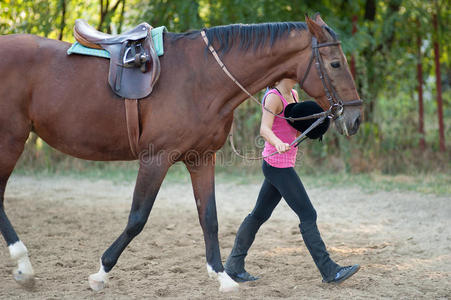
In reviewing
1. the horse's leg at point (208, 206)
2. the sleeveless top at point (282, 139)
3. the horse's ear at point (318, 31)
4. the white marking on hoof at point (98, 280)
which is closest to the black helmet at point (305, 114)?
the sleeveless top at point (282, 139)

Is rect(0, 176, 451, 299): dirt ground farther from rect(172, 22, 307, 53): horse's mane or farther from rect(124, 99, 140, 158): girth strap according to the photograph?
rect(172, 22, 307, 53): horse's mane

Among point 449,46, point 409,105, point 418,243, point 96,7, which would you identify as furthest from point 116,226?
point 449,46

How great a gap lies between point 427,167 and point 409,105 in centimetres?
140

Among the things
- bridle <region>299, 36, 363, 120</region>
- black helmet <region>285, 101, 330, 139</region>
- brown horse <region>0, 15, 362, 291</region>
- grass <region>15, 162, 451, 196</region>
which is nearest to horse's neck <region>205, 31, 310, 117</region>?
brown horse <region>0, 15, 362, 291</region>

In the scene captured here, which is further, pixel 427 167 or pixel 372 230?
pixel 427 167

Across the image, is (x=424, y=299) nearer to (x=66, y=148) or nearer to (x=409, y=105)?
(x=66, y=148)

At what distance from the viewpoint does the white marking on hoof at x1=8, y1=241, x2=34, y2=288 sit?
3652 mm

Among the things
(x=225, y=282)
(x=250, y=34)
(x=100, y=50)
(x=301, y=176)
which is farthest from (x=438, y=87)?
(x=100, y=50)

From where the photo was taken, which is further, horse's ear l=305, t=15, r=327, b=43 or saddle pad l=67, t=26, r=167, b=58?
saddle pad l=67, t=26, r=167, b=58

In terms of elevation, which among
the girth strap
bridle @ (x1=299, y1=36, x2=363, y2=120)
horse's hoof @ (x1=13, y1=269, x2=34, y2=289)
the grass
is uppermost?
bridle @ (x1=299, y1=36, x2=363, y2=120)

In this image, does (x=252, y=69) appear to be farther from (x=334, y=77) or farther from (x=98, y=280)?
(x=98, y=280)

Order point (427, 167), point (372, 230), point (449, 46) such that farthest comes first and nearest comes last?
point (449, 46) < point (427, 167) < point (372, 230)

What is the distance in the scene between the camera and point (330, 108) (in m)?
3.52

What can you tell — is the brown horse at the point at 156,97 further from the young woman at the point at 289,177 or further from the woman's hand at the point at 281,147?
the woman's hand at the point at 281,147
